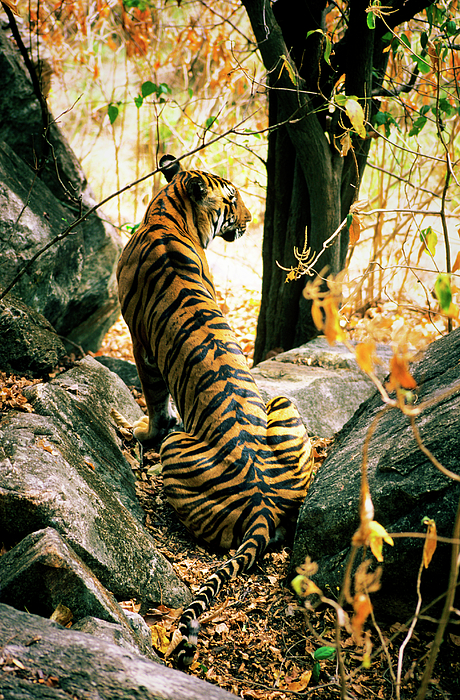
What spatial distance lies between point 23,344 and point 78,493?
151cm

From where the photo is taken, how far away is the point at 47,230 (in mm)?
4805

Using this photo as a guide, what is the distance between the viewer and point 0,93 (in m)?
5.18

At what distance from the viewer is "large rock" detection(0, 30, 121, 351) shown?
4496mm

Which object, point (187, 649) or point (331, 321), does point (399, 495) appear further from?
point (331, 321)

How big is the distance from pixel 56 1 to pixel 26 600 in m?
11.0

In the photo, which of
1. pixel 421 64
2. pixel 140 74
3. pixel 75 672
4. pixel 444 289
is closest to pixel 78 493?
pixel 75 672

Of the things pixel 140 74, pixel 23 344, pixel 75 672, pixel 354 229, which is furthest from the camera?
pixel 140 74

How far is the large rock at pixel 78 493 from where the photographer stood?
215 centimetres

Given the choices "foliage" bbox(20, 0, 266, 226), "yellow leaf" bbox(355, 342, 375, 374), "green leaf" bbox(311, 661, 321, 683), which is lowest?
"green leaf" bbox(311, 661, 321, 683)

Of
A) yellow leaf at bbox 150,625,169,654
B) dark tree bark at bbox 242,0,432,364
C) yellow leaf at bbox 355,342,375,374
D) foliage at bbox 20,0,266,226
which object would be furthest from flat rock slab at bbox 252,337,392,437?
foliage at bbox 20,0,266,226

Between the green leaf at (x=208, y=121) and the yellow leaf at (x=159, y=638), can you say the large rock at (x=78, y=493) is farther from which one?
the green leaf at (x=208, y=121)

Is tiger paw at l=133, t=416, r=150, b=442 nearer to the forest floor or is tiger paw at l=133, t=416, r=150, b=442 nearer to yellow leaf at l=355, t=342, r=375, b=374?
the forest floor

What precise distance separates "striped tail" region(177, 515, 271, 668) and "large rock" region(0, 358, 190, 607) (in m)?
0.21

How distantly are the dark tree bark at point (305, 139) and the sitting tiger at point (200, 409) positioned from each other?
820 millimetres
